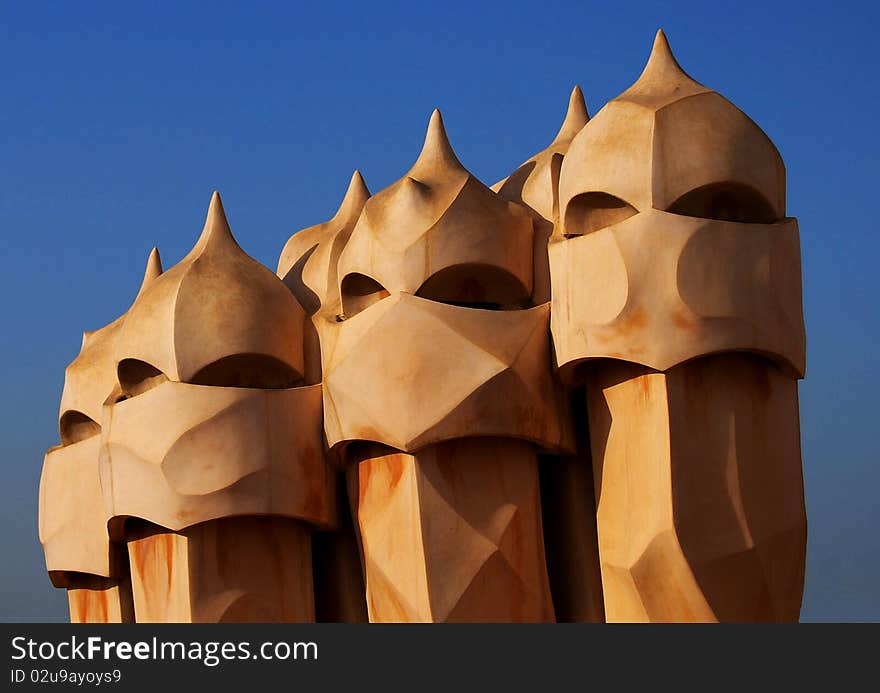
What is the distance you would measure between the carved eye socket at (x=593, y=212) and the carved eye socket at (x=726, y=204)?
0.57 meters

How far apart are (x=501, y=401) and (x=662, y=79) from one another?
3.57 meters

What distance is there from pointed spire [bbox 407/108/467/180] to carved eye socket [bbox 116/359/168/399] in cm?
366

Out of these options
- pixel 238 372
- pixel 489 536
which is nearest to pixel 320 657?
pixel 489 536

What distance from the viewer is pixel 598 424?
50.3 ft

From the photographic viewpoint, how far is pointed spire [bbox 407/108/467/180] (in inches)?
662

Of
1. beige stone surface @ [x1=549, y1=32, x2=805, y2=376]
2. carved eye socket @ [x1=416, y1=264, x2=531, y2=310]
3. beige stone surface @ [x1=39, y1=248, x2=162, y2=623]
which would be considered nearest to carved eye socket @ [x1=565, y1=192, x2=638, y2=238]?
beige stone surface @ [x1=549, y1=32, x2=805, y2=376]

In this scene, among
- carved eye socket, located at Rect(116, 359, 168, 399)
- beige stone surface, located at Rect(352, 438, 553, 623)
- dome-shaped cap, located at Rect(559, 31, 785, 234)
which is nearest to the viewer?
dome-shaped cap, located at Rect(559, 31, 785, 234)

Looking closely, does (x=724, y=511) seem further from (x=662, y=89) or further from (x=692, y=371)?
(x=662, y=89)

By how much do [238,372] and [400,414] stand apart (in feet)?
8.40

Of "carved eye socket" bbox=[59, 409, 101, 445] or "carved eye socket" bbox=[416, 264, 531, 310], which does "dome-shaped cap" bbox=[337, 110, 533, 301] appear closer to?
"carved eye socket" bbox=[416, 264, 531, 310]

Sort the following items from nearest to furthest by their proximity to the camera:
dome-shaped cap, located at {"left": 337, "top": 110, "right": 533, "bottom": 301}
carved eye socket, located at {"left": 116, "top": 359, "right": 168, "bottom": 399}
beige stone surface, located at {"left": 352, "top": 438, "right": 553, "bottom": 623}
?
beige stone surface, located at {"left": 352, "top": 438, "right": 553, "bottom": 623}
dome-shaped cap, located at {"left": 337, "top": 110, "right": 533, "bottom": 301}
carved eye socket, located at {"left": 116, "top": 359, "right": 168, "bottom": 399}

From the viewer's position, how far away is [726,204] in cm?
1513

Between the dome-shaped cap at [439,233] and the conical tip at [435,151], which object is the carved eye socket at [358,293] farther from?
the conical tip at [435,151]

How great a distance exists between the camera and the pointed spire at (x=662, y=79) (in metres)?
15.4
